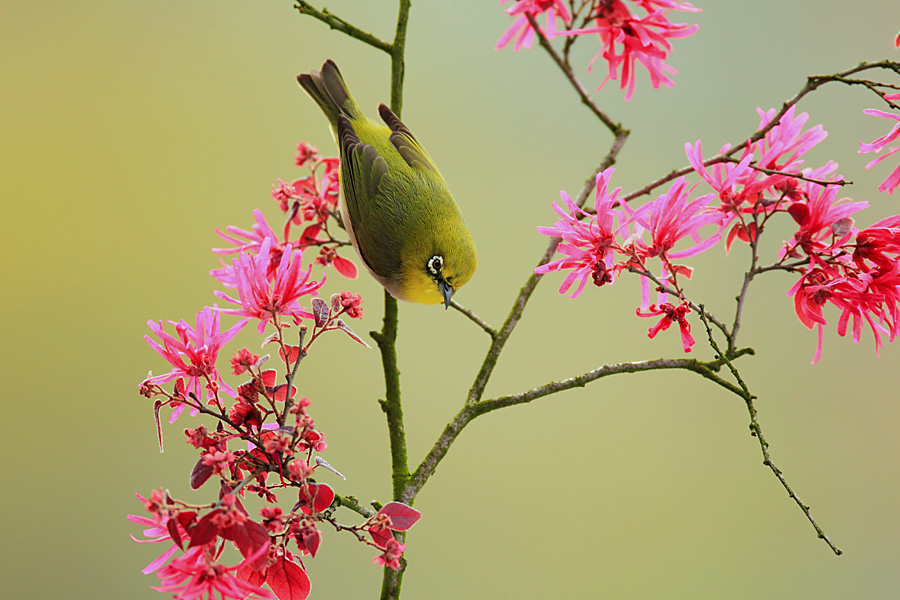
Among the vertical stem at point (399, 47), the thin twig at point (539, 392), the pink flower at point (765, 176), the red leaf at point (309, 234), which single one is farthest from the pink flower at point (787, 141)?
the red leaf at point (309, 234)

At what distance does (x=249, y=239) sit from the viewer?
2.98 ft

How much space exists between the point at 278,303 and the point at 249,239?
0.29 metres

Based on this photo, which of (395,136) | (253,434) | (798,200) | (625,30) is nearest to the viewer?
(253,434)

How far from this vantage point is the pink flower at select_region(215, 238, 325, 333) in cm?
64

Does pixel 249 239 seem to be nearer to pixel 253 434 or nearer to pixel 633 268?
pixel 253 434

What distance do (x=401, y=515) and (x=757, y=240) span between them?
46 centimetres

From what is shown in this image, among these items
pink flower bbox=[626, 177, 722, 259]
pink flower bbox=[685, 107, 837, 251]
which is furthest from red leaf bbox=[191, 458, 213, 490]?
pink flower bbox=[685, 107, 837, 251]

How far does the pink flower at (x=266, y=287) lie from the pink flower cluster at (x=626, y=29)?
46cm

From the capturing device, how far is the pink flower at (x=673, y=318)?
70 cm

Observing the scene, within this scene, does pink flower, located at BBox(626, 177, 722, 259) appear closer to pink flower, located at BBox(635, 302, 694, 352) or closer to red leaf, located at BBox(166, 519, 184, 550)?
pink flower, located at BBox(635, 302, 694, 352)

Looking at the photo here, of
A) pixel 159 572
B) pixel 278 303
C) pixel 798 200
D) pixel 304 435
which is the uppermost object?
pixel 798 200

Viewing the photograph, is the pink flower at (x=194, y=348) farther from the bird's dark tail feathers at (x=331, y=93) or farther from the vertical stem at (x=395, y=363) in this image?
the bird's dark tail feathers at (x=331, y=93)

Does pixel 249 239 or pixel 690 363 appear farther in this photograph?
pixel 249 239

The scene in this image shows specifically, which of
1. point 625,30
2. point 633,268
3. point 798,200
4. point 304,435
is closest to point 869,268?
point 798,200
